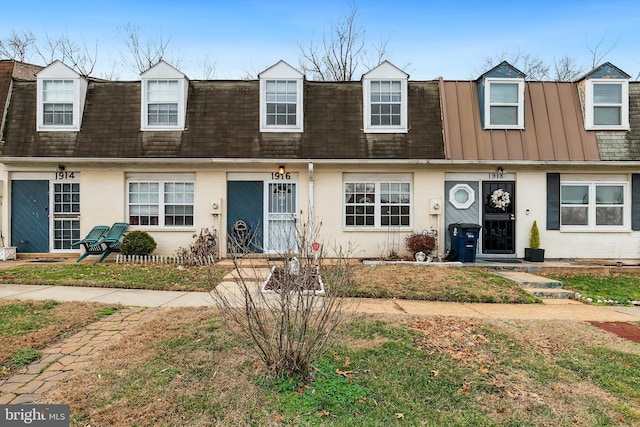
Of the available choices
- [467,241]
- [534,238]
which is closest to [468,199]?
[467,241]

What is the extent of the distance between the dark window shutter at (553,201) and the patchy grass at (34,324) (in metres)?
11.6

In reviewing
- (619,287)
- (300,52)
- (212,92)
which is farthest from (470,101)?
(300,52)

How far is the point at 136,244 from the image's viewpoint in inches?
409

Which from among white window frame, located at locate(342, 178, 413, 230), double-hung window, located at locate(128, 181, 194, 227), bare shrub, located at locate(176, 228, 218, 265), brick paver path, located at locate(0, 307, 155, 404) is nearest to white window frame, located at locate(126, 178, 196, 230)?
double-hung window, located at locate(128, 181, 194, 227)

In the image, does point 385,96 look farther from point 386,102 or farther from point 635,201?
point 635,201

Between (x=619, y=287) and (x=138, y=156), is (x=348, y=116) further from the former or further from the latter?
(x=619, y=287)

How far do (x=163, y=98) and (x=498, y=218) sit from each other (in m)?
10.8

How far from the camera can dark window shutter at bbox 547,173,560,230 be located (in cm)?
1130

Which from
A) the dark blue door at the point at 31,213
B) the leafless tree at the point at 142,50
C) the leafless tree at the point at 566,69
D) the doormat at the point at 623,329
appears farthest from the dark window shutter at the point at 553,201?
the leafless tree at the point at 142,50

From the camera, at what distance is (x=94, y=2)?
12336 mm

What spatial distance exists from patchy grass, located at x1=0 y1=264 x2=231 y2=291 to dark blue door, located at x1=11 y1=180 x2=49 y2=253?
78.3 inches

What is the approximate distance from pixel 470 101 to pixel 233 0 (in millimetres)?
8683

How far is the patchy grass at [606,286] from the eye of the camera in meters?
7.55

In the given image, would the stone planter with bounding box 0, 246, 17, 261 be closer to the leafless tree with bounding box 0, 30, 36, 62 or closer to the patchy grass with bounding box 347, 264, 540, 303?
the patchy grass with bounding box 347, 264, 540, 303
